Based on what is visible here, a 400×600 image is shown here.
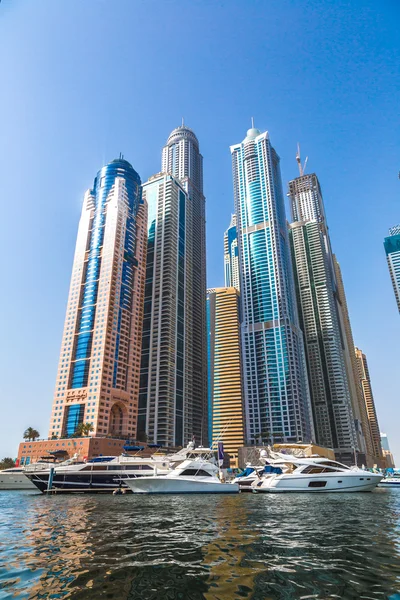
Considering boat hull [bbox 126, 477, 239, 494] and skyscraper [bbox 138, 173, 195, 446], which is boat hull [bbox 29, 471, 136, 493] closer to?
boat hull [bbox 126, 477, 239, 494]

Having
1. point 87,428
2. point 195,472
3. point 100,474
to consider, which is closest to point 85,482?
point 100,474

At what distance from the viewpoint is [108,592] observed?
11.0m

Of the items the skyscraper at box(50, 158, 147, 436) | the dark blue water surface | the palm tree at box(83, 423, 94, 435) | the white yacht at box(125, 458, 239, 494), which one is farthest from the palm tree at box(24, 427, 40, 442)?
the dark blue water surface

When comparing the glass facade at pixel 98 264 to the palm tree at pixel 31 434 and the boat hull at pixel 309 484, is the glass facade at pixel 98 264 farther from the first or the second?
the boat hull at pixel 309 484

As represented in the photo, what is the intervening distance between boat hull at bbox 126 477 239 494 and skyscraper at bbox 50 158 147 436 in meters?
82.5

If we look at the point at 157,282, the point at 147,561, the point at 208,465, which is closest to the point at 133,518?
the point at 147,561

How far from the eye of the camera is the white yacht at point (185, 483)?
52344 mm

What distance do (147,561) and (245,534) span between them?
784 centimetres

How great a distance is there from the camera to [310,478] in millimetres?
54969

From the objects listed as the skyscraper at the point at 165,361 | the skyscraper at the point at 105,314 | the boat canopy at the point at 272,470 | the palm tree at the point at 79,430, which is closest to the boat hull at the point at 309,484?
the boat canopy at the point at 272,470

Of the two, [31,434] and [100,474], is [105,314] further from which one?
[100,474]

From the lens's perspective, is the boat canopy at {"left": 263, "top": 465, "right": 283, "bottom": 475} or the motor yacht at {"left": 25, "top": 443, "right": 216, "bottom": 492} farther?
the boat canopy at {"left": 263, "top": 465, "right": 283, "bottom": 475}

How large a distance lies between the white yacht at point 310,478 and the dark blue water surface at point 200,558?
3008cm

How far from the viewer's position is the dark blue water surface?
443 inches
